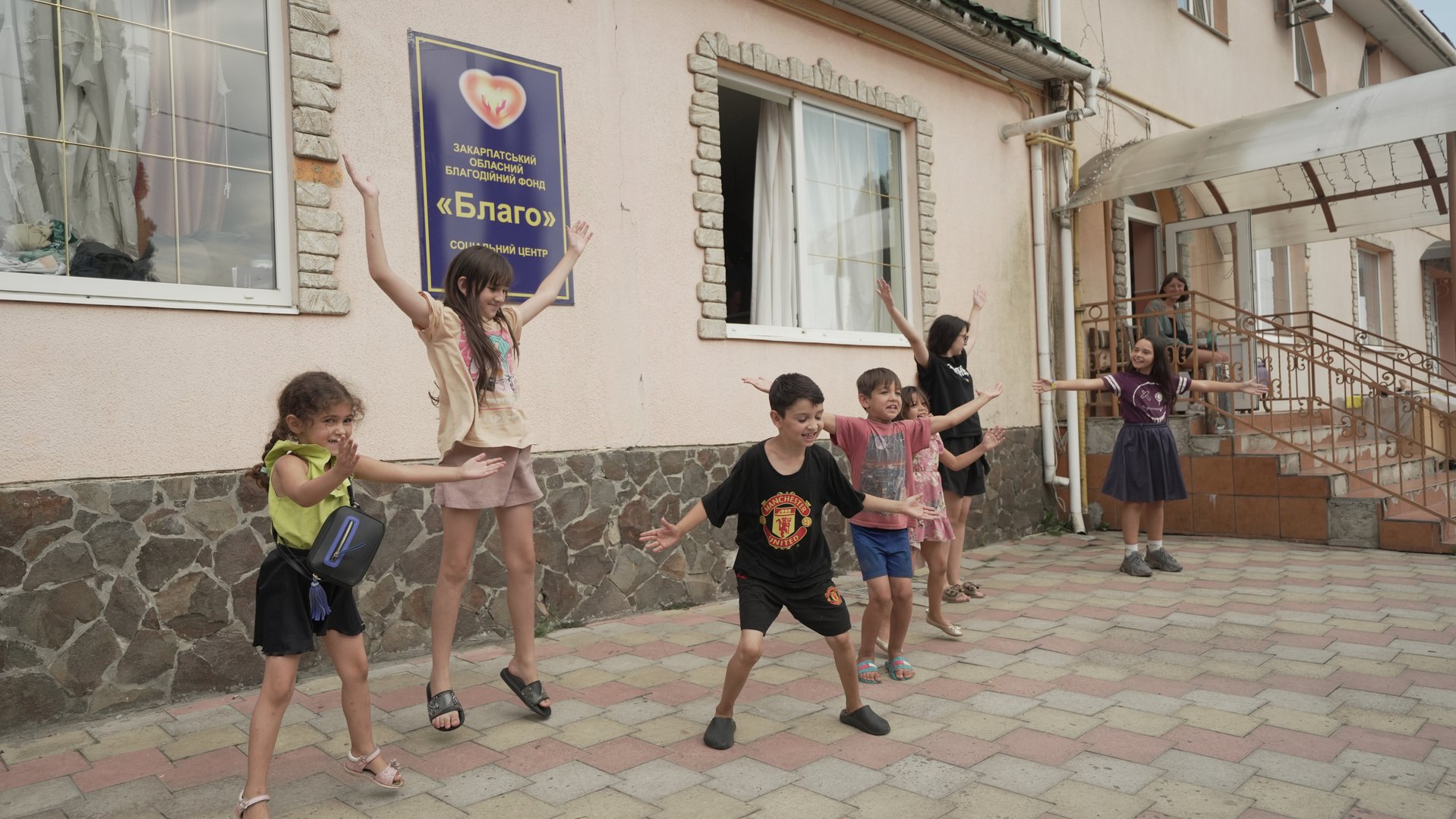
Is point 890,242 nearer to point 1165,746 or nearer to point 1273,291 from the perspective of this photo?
point 1165,746

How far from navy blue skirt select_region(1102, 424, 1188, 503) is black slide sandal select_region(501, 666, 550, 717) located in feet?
14.7

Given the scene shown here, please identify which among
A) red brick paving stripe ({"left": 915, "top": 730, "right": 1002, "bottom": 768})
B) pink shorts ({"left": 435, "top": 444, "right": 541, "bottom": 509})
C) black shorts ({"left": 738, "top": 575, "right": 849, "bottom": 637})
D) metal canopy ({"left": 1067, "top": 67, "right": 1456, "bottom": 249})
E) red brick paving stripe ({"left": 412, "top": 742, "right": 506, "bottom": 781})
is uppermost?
metal canopy ({"left": 1067, "top": 67, "right": 1456, "bottom": 249})

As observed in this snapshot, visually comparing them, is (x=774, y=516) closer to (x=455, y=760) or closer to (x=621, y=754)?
(x=621, y=754)

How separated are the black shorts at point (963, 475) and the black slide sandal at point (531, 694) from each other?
2.57 meters

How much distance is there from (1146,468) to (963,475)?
1.90 m

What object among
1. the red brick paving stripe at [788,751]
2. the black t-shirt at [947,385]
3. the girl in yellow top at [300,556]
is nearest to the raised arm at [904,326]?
the black t-shirt at [947,385]

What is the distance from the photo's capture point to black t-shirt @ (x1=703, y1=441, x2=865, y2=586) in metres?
3.35

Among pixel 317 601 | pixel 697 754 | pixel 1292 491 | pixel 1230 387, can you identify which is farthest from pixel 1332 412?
pixel 317 601

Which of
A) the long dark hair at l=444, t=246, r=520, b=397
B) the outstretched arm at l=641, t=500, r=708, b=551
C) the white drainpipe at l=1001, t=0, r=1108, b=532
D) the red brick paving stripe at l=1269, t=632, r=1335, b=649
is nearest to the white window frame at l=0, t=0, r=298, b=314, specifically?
the long dark hair at l=444, t=246, r=520, b=397

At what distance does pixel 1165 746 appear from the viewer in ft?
10.4

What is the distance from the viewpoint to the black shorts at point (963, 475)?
5281mm

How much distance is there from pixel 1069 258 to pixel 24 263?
8017 mm

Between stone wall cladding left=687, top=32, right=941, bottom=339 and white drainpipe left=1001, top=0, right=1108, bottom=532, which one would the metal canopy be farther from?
stone wall cladding left=687, top=32, right=941, bottom=339

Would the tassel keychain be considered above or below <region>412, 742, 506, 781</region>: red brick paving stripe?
above
